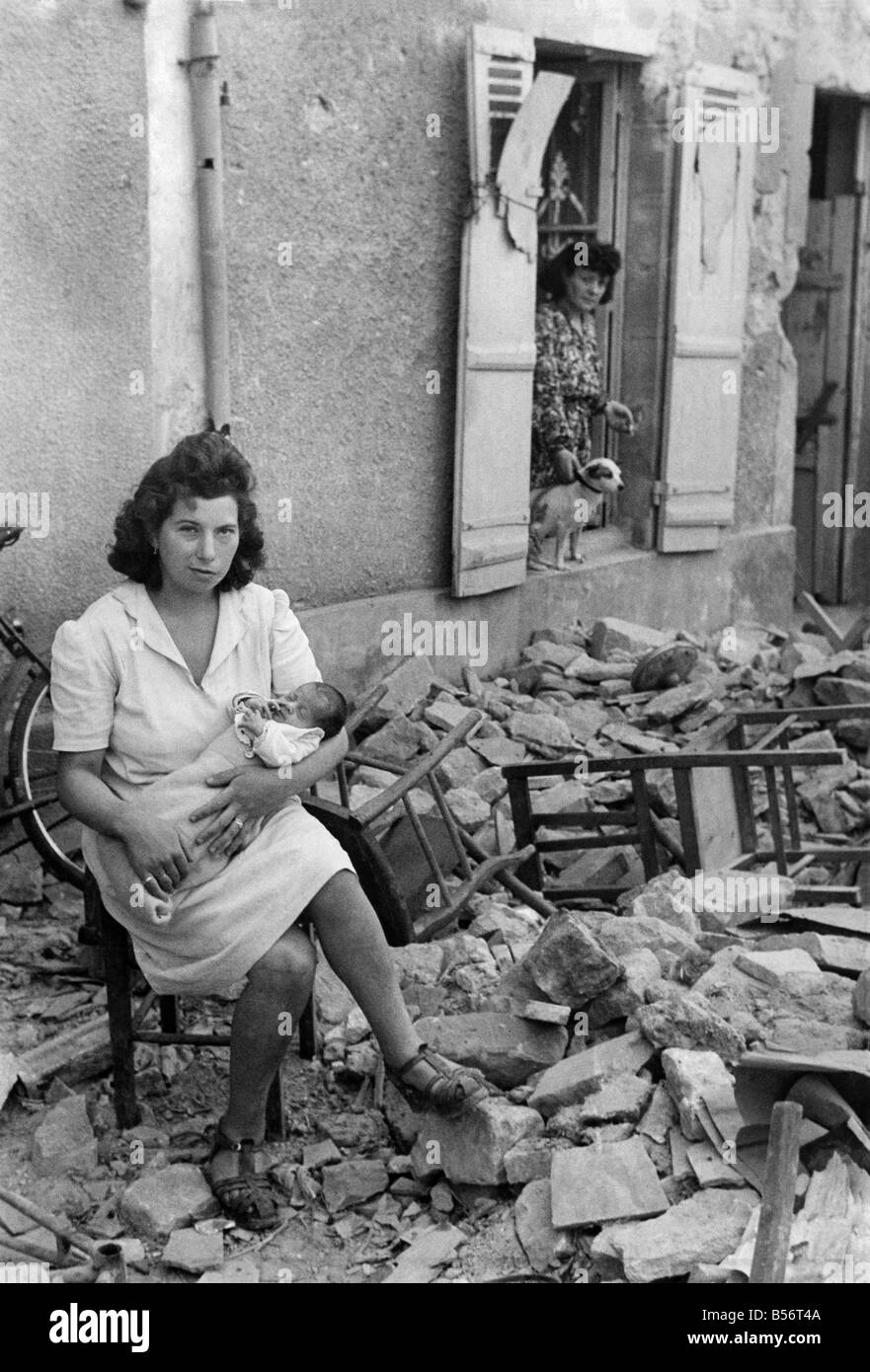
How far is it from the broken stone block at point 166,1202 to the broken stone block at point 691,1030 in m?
1.05

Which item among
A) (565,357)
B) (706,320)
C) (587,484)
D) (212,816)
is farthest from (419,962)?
(706,320)

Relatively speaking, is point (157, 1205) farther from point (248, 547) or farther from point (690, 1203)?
point (248, 547)

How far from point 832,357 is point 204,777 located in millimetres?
8475

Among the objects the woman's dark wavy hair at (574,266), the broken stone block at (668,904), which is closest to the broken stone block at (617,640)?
the woman's dark wavy hair at (574,266)

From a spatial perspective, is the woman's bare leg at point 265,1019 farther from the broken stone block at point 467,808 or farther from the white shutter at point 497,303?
the white shutter at point 497,303

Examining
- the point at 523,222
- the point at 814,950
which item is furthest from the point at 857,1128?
the point at 523,222

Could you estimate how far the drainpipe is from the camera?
6.45m

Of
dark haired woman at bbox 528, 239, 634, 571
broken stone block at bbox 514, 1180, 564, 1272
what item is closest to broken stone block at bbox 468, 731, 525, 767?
dark haired woman at bbox 528, 239, 634, 571

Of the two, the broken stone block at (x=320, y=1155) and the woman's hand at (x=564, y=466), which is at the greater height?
the woman's hand at (x=564, y=466)

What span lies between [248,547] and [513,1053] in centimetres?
133

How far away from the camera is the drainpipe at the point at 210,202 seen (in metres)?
6.45

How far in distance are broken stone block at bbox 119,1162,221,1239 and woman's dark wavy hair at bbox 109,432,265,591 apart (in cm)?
133

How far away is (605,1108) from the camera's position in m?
3.95

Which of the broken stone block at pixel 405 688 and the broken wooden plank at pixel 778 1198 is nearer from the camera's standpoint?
the broken wooden plank at pixel 778 1198
